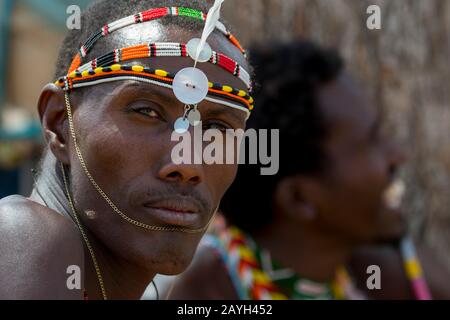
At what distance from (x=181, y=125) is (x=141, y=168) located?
0.16m

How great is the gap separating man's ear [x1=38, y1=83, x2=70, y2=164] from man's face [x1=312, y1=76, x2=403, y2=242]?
202 cm

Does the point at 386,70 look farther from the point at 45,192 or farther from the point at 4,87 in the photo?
the point at 4,87

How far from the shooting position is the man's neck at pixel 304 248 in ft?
13.6

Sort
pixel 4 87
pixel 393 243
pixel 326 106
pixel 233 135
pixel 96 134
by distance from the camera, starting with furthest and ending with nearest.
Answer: pixel 4 87 → pixel 393 243 → pixel 326 106 → pixel 233 135 → pixel 96 134

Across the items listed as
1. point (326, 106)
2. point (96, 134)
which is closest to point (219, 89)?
point (96, 134)

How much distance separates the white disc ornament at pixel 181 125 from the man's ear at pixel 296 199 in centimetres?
204

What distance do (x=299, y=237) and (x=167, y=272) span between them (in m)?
2.02

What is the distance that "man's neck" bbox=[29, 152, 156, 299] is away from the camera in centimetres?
233

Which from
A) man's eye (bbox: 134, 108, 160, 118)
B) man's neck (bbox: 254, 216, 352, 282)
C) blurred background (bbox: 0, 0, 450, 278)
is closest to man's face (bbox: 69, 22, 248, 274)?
man's eye (bbox: 134, 108, 160, 118)

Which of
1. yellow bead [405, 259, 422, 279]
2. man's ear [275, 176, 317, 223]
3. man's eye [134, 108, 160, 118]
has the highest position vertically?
man's eye [134, 108, 160, 118]

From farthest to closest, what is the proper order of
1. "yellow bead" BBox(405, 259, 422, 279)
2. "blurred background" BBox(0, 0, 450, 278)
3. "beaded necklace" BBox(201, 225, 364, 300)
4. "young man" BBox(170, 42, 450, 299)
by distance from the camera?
1. "blurred background" BBox(0, 0, 450, 278)
2. "yellow bead" BBox(405, 259, 422, 279)
3. "young man" BBox(170, 42, 450, 299)
4. "beaded necklace" BBox(201, 225, 364, 300)

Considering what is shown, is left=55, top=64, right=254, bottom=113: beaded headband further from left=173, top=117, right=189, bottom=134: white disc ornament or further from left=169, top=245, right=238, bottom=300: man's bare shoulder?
left=169, top=245, right=238, bottom=300: man's bare shoulder

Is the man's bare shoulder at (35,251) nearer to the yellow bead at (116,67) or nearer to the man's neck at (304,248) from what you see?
the yellow bead at (116,67)

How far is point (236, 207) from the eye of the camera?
4.30m
